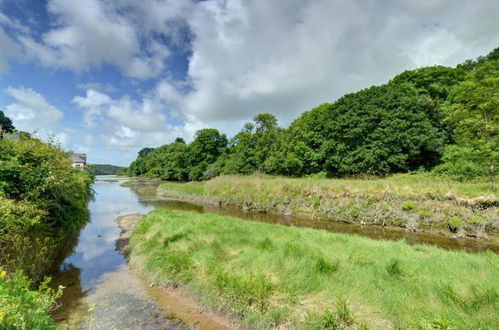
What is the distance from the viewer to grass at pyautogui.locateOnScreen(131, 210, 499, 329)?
3.95 metres

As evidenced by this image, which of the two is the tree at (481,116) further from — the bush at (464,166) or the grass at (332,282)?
the grass at (332,282)

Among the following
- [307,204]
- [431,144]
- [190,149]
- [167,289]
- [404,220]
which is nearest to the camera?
[167,289]

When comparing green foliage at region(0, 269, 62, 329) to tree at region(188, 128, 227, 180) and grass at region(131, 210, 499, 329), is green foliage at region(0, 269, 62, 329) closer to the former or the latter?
grass at region(131, 210, 499, 329)

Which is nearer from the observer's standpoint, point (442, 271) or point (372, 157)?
point (442, 271)

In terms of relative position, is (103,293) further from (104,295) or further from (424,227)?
(424,227)

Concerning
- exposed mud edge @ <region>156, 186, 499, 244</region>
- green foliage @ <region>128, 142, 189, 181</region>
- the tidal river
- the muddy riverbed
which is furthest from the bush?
green foliage @ <region>128, 142, 189, 181</region>

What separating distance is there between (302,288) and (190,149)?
53.5 metres

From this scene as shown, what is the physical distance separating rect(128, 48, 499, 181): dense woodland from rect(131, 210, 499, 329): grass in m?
14.6

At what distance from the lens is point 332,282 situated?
5035 mm

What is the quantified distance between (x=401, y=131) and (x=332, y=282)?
2540 cm

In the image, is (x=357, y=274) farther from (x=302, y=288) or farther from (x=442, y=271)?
(x=442, y=271)

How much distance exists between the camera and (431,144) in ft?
78.8

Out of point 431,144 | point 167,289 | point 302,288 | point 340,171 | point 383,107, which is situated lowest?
point 167,289

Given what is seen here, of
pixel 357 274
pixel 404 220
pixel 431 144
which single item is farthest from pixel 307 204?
pixel 431 144
